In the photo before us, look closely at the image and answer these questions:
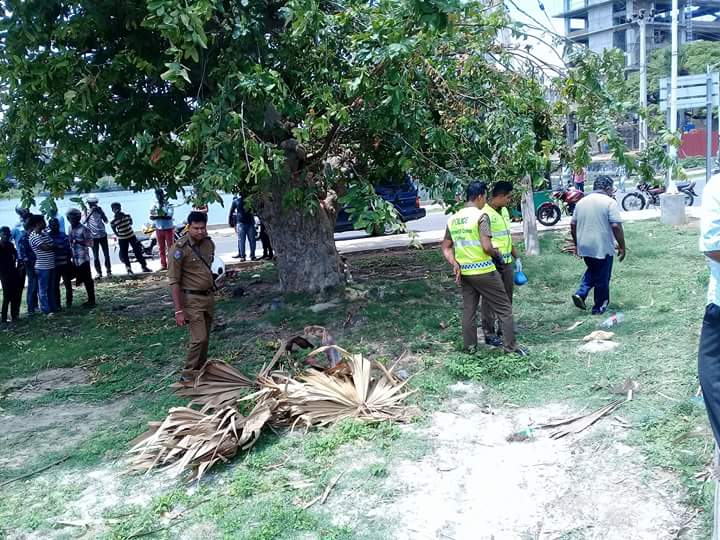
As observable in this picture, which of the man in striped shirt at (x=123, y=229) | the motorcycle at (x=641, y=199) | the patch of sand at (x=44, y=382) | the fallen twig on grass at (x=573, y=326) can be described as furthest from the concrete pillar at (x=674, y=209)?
the patch of sand at (x=44, y=382)

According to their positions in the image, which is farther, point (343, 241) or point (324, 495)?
point (343, 241)

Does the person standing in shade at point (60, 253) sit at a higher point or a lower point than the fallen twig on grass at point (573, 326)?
higher

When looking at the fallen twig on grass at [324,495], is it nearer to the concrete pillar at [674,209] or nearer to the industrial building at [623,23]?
the concrete pillar at [674,209]

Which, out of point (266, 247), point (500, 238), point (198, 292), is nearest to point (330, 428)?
point (198, 292)

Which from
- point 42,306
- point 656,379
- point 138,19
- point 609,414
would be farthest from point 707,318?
point 42,306

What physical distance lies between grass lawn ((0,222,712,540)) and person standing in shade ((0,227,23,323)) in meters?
0.48

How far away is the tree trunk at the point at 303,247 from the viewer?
30.1 ft

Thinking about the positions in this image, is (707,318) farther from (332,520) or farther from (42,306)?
(42,306)

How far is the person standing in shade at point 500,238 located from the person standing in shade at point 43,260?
21.2 ft

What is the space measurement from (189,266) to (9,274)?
5.22 m

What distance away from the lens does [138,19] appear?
699 cm

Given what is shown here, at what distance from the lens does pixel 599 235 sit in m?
7.41

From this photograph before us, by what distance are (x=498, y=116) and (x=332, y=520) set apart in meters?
5.15

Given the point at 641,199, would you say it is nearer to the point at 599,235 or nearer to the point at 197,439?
the point at 599,235
